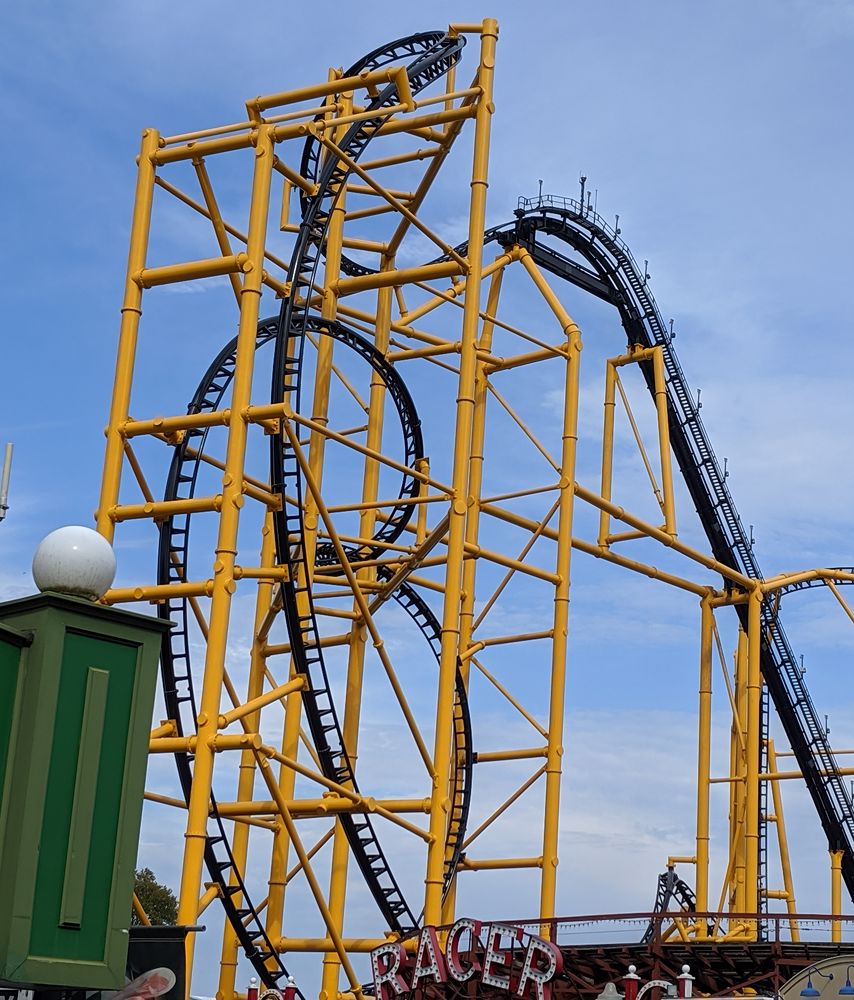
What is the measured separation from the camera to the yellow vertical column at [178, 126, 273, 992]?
15289 millimetres

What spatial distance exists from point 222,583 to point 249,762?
4504 millimetres

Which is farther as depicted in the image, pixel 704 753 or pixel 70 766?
pixel 704 753

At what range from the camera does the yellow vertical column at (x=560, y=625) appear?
68.2ft

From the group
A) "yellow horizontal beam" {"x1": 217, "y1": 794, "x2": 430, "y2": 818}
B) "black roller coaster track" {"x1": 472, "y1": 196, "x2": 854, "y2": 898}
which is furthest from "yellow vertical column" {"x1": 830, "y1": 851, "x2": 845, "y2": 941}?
"yellow horizontal beam" {"x1": 217, "y1": 794, "x2": 430, "y2": 818}

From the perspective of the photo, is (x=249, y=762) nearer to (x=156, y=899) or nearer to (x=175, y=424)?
(x=175, y=424)

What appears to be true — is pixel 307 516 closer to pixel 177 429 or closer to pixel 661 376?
pixel 177 429

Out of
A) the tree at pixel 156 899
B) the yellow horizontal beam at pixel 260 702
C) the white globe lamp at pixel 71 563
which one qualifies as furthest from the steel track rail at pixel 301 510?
the tree at pixel 156 899

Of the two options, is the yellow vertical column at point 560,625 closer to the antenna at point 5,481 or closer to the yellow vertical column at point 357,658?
the yellow vertical column at point 357,658

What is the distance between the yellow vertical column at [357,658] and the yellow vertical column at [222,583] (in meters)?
2.64

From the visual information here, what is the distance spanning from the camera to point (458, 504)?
17953mm

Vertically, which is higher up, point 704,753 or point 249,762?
point 704,753

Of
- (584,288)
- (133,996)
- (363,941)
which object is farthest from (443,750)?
(584,288)

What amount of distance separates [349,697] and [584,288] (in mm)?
11153

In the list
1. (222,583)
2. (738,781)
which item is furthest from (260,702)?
(738,781)
